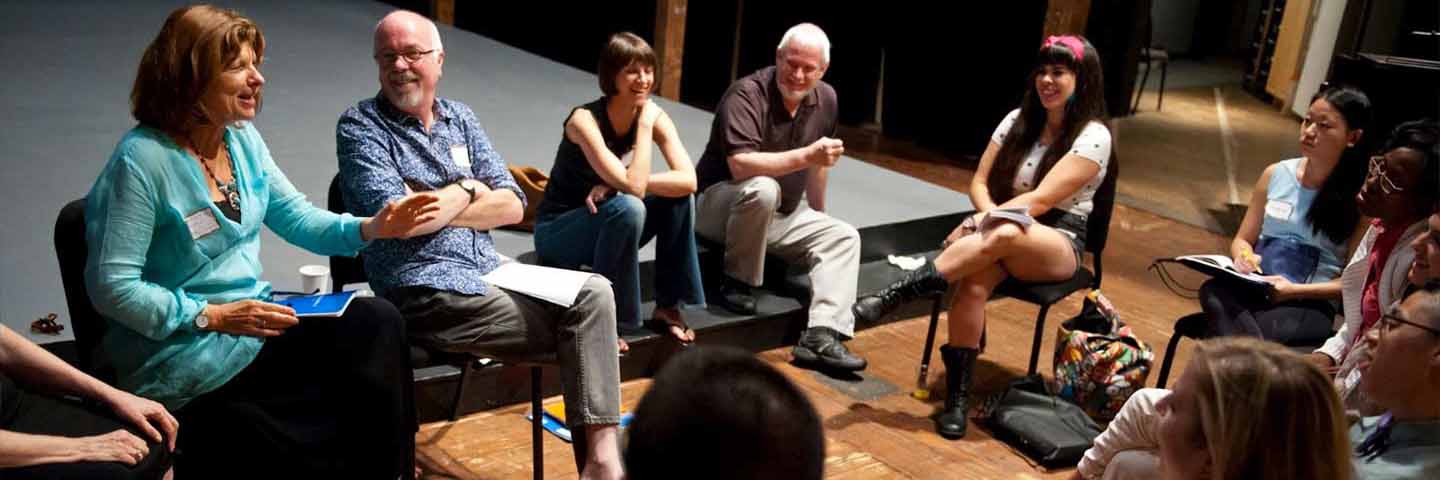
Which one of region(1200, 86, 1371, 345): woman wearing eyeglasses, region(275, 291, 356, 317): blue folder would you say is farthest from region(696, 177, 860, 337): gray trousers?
region(275, 291, 356, 317): blue folder

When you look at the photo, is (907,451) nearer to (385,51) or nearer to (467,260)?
(467,260)

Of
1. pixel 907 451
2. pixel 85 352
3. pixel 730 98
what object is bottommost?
pixel 907 451

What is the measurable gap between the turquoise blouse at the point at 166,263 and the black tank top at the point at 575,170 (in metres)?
1.15

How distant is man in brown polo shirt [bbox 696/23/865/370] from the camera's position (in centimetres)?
408

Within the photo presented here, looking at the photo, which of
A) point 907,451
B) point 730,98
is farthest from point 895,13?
point 907,451

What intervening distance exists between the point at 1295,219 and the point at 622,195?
1955 mm

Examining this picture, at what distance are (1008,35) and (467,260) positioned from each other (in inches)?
190

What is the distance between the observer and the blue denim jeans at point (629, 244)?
359cm

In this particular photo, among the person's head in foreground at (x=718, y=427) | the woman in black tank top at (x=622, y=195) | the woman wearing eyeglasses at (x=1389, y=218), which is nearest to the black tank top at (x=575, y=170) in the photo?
the woman in black tank top at (x=622, y=195)

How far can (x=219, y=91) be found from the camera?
8.19 ft

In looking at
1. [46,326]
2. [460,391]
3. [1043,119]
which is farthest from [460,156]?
[1043,119]

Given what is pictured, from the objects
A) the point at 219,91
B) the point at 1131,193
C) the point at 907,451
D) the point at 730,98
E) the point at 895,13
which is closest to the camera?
the point at 219,91

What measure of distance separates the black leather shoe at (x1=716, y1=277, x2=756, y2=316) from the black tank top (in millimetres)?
700

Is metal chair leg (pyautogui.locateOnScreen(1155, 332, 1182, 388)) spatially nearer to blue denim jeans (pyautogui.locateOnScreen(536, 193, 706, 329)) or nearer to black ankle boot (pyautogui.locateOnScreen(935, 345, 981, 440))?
black ankle boot (pyautogui.locateOnScreen(935, 345, 981, 440))
